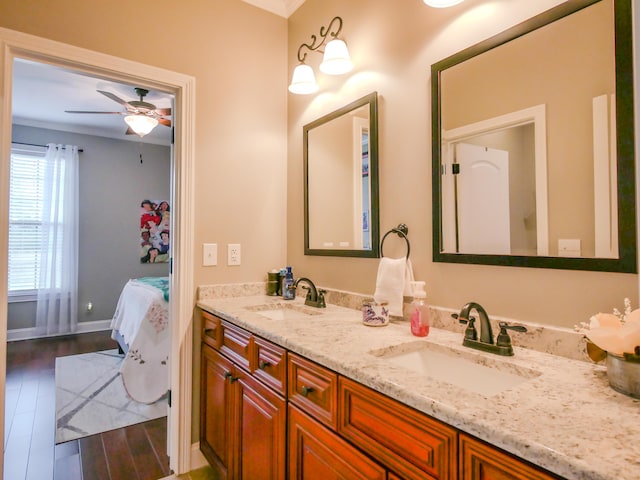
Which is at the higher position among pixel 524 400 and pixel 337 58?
pixel 337 58

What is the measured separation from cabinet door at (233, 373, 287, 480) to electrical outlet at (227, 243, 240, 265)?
77cm

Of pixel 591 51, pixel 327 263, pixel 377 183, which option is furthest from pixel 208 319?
pixel 591 51

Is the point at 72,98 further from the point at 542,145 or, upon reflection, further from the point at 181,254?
the point at 542,145

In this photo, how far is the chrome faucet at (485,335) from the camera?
3.56 feet

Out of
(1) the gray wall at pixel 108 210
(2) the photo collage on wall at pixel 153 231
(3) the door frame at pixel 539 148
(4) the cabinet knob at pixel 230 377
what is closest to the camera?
(3) the door frame at pixel 539 148

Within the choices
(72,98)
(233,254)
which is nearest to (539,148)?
(233,254)

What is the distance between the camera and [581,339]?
101 centimetres

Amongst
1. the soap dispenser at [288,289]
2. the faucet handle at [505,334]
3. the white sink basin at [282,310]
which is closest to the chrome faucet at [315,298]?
the white sink basin at [282,310]

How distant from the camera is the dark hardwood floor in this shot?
6.29 feet

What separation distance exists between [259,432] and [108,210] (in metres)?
4.66

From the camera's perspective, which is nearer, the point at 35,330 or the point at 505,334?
the point at 505,334

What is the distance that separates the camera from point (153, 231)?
5340 millimetres

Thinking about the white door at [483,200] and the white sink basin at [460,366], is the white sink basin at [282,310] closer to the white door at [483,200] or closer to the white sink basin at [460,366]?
the white sink basin at [460,366]

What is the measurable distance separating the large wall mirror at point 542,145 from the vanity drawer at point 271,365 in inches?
28.6
